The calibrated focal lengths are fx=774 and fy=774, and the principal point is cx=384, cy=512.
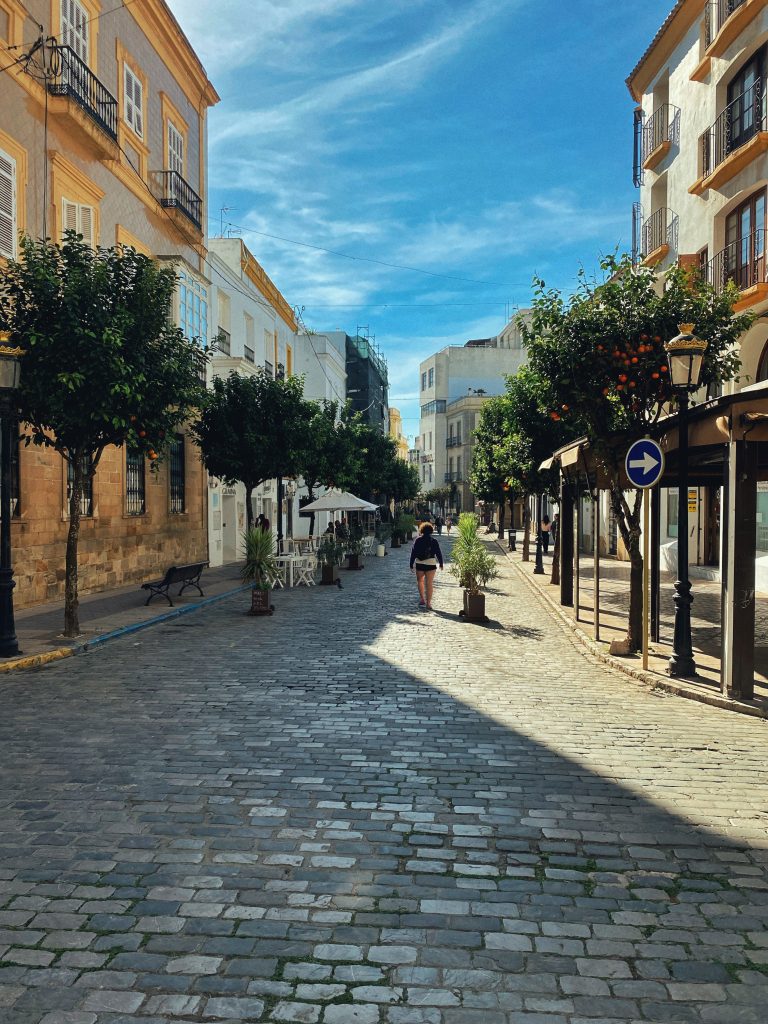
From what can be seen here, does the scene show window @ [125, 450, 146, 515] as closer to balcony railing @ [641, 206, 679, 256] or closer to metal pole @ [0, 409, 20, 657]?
metal pole @ [0, 409, 20, 657]

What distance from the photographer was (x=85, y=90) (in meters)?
15.7

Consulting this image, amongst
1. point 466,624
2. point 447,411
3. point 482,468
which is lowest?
point 466,624

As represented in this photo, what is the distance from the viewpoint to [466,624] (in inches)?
507

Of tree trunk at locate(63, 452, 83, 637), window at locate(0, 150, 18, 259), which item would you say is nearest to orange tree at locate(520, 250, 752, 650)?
tree trunk at locate(63, 452, 83, 637)

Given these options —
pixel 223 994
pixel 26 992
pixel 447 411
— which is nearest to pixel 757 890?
pixel 223 994

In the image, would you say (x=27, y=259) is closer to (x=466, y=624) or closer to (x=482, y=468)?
(x=466, y=624)

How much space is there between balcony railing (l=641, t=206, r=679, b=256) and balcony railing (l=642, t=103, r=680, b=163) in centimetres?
188

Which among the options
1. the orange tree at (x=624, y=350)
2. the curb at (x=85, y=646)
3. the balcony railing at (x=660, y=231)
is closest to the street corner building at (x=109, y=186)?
the curb at (x=85, y=646)

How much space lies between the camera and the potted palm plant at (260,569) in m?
13.8

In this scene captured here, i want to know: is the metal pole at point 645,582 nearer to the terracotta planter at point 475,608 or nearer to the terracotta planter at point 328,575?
the terracotta planter at point 475,608

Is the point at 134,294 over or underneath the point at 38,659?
over

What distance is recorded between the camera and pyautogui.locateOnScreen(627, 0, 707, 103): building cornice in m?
19.8

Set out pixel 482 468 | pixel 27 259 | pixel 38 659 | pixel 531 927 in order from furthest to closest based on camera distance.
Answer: pixel 482 468
pixel 27 259
pixel 38 659
pixel 531 927

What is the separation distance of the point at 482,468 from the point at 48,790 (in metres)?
32.1
